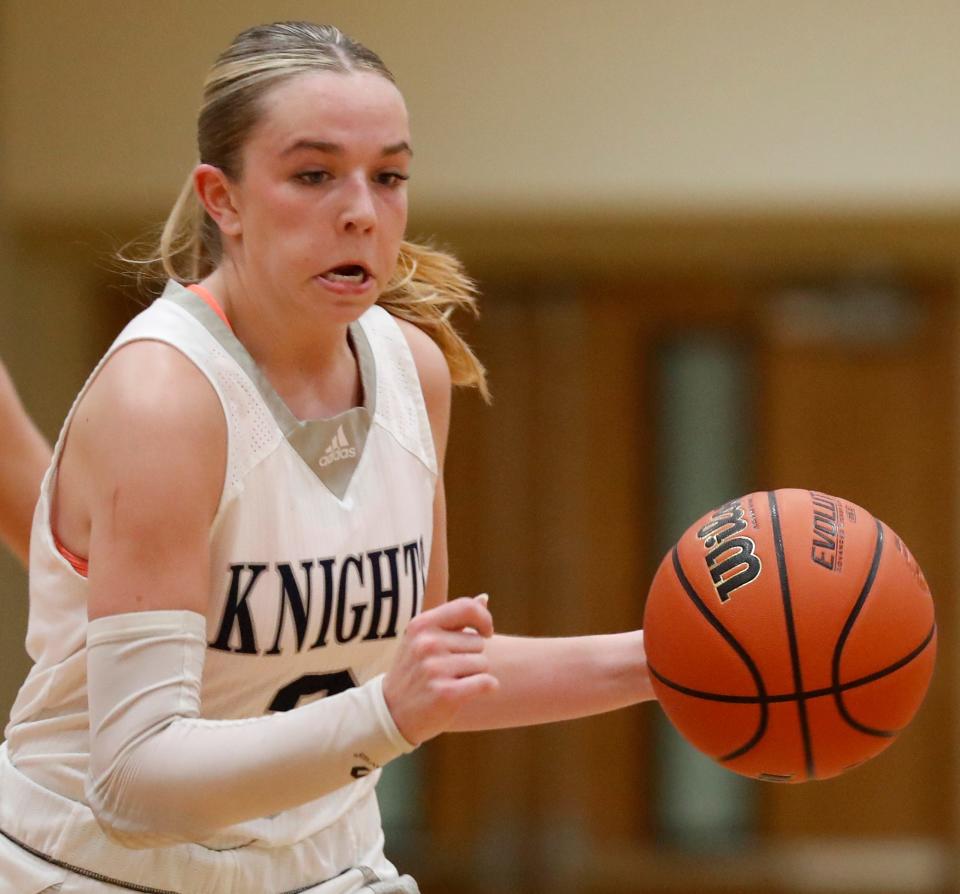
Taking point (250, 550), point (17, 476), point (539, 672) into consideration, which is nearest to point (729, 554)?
A: point (539, 672)

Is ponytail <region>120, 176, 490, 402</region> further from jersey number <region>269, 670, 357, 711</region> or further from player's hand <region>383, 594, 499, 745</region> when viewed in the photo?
player's hand <region>383, 594, 499, 745</region>

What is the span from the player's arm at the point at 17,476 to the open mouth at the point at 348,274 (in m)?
0.70

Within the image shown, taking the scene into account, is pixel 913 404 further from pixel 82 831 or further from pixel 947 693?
pixel 82 831

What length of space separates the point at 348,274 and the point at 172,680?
480mm

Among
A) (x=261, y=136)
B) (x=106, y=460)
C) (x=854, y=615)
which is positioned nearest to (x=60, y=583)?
(x=106, y=460)

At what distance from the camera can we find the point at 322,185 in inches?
68.2

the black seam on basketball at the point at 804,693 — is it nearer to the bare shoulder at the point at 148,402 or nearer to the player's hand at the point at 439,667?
the player's hand at the point at 439,667

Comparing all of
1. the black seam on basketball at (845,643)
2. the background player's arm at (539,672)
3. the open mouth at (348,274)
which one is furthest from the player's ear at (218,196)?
the black seam on basketball at (845,643)

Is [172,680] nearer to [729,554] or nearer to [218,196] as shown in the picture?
[218,196]

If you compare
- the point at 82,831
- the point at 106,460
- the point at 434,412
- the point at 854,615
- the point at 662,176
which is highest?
the point at 662,176

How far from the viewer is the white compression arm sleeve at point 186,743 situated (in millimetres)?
1578

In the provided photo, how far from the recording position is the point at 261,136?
1.74 metres

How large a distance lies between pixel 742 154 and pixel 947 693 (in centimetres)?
245

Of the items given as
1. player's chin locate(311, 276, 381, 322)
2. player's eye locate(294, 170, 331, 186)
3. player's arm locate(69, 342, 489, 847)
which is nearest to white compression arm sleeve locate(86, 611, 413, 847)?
player's arm locate(69, 342, 489, 847)
